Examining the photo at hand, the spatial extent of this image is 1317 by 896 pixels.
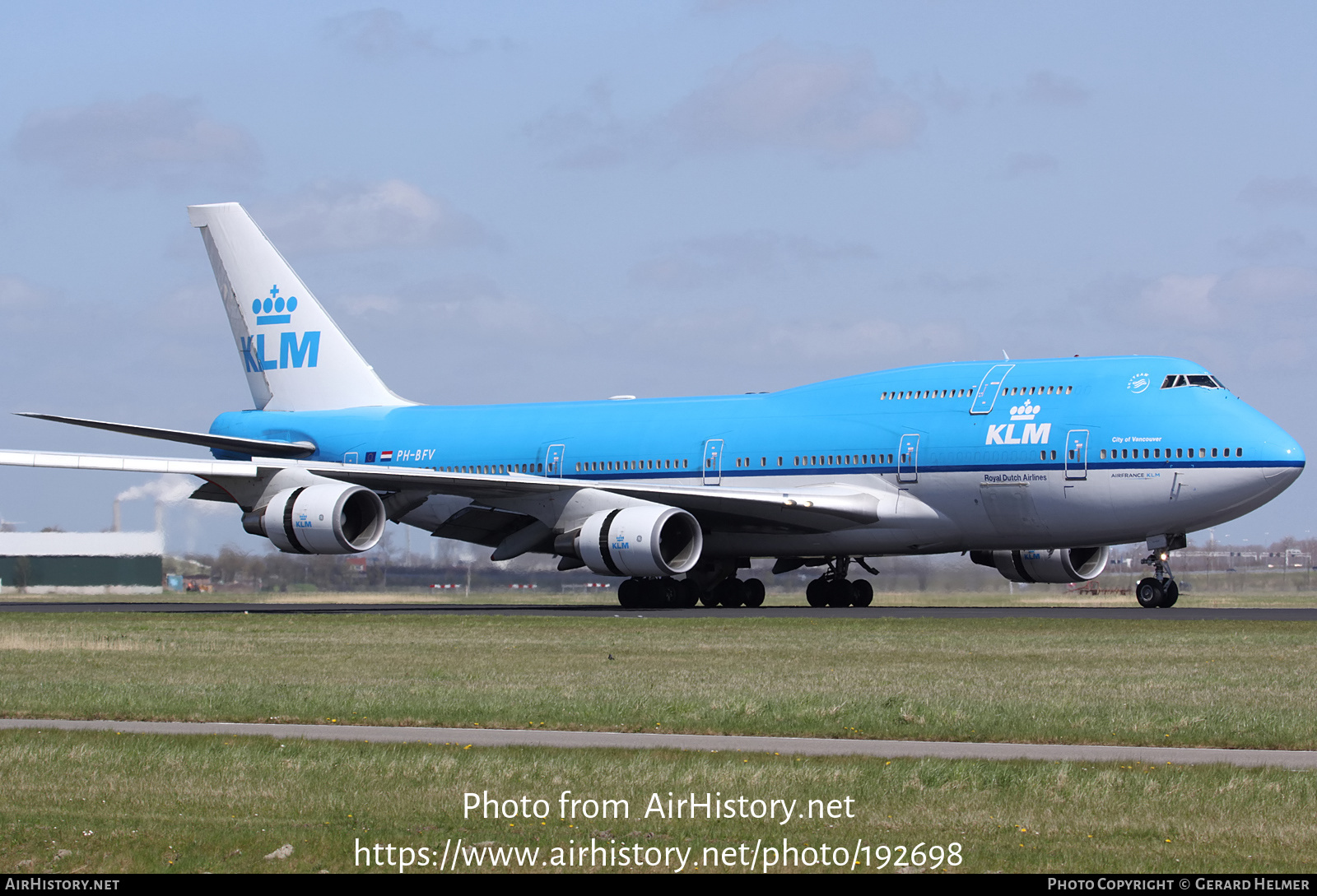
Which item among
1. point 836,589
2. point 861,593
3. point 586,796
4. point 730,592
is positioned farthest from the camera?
point 730,592

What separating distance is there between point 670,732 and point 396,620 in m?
19.2

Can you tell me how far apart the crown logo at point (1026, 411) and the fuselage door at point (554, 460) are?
40.4ft

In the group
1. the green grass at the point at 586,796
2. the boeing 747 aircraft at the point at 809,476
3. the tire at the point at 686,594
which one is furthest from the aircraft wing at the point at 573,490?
the green grass at the point at 586,796

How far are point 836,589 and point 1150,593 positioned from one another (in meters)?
8.17

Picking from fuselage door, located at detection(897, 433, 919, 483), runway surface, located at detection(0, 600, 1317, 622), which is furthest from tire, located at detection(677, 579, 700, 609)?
fuselage door, located at detection(897, 433, 919, 483)

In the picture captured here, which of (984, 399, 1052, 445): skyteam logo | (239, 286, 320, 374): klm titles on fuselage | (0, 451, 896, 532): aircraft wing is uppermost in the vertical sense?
(239, 286, 320, 374): klm titles on fuselage

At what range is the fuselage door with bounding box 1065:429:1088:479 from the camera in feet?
117

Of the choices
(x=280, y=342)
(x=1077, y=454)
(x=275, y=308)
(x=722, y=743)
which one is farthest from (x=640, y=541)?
(x=722, y=743)

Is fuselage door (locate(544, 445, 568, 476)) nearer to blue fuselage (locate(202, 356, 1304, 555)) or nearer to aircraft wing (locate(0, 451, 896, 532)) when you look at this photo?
blue fuselage (locate(202, 356, 1304, 555))

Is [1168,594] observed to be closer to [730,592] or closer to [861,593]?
[861,593]

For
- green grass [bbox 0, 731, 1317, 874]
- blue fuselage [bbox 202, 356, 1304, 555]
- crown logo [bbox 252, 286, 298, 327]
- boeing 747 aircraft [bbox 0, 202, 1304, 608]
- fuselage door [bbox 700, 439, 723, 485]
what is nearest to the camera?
green grass [bbox 0, 731, 1317, 874]

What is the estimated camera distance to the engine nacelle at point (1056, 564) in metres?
41.3

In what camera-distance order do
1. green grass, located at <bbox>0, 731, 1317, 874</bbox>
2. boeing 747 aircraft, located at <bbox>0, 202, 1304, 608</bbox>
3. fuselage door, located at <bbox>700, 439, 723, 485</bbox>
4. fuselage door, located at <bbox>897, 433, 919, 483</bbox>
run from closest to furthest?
1. green grass, located at <bbox>0, 731, 1317, 874</bbox>
2. boeing 747 aircraft, located at <bbox>0, 202, 1304, 608</bbox>
3. fuselage door, located at <bbox>897, 433, 919, 483</bbox>
4. fuselage door, located at <bbox>700, 439, 723, 485</bbox>

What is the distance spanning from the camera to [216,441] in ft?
148
